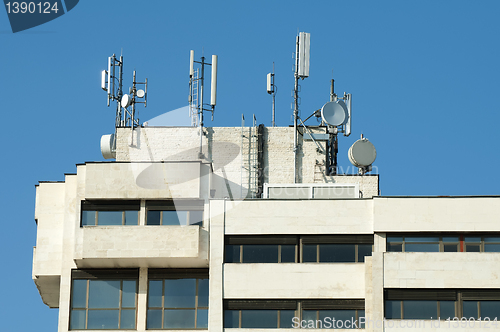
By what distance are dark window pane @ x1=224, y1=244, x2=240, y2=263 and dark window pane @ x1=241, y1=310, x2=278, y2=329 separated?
2.60m

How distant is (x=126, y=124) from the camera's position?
56281 millimetres

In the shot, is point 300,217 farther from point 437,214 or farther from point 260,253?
point 437,214

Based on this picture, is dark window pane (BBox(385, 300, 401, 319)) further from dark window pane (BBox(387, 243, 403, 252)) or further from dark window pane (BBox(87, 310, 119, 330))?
dark window pane (BBox(87, 310, 119, 330))

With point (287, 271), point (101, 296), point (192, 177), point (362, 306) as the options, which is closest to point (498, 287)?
point (362, 306)

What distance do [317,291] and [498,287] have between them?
26.1ft

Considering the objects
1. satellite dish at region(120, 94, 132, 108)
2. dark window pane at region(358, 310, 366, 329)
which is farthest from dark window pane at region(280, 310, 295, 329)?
satellite dish at region(120, 94, 132, 108)

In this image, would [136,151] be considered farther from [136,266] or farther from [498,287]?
[498,287]

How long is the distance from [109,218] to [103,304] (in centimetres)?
398

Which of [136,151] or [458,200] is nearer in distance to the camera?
[458,200]

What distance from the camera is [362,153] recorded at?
53.1 m

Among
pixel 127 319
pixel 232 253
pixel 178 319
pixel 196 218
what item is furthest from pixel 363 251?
pixel 127 319

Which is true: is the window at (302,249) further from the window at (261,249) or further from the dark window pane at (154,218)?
the dark window pane at (154,218)

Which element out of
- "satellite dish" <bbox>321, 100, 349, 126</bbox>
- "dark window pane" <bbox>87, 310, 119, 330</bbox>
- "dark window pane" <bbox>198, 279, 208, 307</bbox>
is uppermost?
"satellite dish" <bbox>321, 100, 349, 126</bbox>

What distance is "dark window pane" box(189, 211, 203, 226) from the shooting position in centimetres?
4725
